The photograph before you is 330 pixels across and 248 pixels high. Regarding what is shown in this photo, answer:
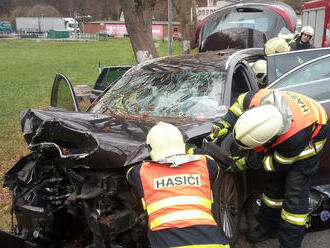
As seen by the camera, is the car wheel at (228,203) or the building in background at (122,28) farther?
the building in background at (122,28)

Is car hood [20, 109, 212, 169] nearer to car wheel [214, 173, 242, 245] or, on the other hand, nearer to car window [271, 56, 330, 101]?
car wheel [214, 173, 242, 245]

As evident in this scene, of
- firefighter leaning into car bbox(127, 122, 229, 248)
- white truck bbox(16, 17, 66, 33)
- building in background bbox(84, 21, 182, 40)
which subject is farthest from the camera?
white truck bbox(16, 17, 66, 33)

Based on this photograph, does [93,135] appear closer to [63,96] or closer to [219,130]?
[219,130]

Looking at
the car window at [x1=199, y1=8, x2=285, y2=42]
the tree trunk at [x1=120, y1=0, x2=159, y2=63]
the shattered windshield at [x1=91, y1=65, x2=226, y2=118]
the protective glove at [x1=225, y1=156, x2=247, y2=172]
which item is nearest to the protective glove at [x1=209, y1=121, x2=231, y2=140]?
the protective glove at [x1=225, y1=156, x2=247, y2=172]

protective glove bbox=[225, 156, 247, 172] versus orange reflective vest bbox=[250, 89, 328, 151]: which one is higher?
orange reflective vest bbox=[250, 89, 328, 151]

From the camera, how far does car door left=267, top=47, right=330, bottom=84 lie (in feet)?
13.3

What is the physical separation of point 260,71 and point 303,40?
119 inches

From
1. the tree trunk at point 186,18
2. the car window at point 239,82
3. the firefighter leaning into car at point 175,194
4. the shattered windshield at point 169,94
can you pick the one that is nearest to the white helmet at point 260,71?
the car window at point 239,82

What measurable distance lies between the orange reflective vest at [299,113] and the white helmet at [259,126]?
0.16 meters

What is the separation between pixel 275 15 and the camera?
8805mm

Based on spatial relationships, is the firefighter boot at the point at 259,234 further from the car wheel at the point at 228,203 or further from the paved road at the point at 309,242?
the car wheel at the point at 228,203

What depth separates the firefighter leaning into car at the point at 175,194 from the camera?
7.46 feet

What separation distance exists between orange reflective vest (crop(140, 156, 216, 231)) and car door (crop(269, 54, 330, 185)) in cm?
171

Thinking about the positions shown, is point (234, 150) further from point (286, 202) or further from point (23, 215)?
point (23, 215)
